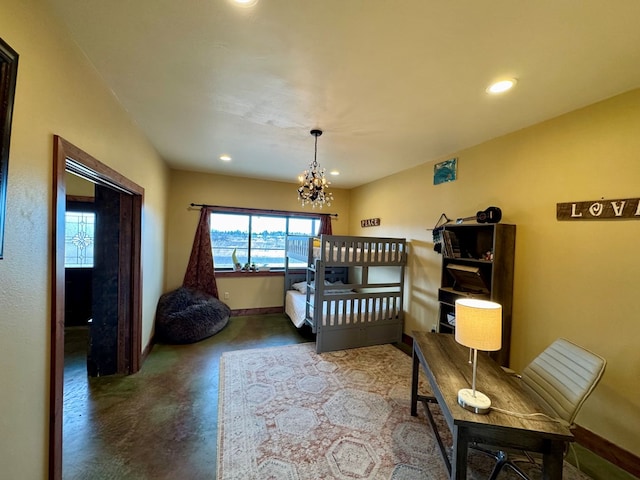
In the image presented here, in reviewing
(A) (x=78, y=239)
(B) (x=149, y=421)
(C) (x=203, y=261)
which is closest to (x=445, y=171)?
(B) (x=149, y=421)

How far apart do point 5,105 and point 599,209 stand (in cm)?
340

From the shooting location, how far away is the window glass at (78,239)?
4145 millimetres

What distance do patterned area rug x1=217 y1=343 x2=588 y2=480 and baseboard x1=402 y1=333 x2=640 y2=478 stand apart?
0.34 metres

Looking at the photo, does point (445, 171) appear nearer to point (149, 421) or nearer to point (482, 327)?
point (482, 327)

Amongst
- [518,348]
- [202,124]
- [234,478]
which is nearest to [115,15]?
[202,124]

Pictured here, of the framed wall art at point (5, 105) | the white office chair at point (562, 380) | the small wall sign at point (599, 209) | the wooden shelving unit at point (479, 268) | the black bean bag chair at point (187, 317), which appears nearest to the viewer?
the framed wall art at point (5, 105)

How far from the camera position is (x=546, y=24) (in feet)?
4.11

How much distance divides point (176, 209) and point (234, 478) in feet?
13.3

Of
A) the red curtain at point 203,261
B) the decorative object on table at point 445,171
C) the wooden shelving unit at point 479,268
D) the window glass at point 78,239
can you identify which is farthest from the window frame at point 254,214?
the wooden shelving unit at point 479,268

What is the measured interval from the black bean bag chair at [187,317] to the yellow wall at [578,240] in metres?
3.79

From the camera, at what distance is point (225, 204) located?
15.6 feet

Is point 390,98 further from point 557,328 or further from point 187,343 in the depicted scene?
point 187,343

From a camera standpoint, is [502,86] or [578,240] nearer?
[502,86]

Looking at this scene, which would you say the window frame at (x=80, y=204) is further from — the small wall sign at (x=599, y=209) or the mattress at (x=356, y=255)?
the small wall sign at (x=599, y=209)
